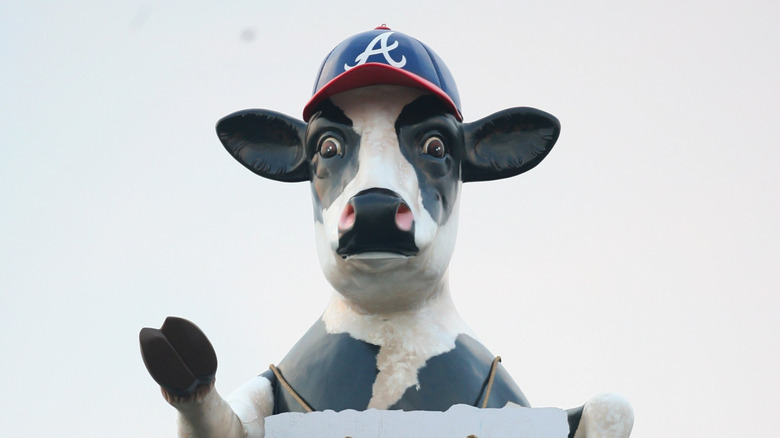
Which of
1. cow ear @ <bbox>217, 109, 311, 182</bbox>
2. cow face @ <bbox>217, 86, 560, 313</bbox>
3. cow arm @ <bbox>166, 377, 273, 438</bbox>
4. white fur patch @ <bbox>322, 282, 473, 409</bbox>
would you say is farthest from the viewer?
cow ear @ <bbox>217, 109, 311, 182</bbox>

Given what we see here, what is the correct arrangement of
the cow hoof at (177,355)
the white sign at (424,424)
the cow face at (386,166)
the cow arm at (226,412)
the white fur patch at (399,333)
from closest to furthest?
1. the cow hoof at (177,355)
2. the cow arm at (226,412)
3. the white sign at (424,424)
4. the cow face at (386,166)
5. the white fur patch at (399,333)

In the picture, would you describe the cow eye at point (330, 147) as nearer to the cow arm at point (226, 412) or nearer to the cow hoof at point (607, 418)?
the cow arm at point (226, 412)

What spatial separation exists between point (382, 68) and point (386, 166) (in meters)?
0.39

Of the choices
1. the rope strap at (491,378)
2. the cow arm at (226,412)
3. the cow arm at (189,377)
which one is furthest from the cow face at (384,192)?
the cow arm at (189,377)

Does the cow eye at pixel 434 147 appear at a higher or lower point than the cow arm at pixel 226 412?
higher

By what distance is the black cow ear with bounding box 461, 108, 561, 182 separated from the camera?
4715mm

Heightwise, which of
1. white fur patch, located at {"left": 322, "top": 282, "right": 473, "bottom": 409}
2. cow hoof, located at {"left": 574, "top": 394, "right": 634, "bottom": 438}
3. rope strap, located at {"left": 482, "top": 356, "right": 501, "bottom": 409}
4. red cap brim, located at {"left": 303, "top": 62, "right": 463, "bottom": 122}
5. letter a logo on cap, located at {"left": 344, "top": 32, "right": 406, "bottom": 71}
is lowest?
cow hoof, located at {"left": 574, "top": 394, "right": 634, "bottom": 438}

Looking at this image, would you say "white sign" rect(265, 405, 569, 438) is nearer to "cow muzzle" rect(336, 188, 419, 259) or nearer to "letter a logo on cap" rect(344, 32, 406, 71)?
"cow muzzle" rect(336, 188, 419, 259)

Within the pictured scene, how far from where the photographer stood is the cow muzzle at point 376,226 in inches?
159

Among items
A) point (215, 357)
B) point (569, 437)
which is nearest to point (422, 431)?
point (569, 437)

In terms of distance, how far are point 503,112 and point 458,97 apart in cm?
18

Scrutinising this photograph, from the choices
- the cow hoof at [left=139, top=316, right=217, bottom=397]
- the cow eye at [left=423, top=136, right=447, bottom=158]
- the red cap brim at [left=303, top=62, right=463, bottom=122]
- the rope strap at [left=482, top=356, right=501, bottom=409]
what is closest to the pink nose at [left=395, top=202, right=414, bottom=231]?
the cow eye at [left=423, top=136, right=447, bottom=158]

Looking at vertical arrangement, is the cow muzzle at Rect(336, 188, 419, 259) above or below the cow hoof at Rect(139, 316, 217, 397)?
above

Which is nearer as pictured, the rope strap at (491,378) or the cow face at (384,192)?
the cow face at (384,192)
